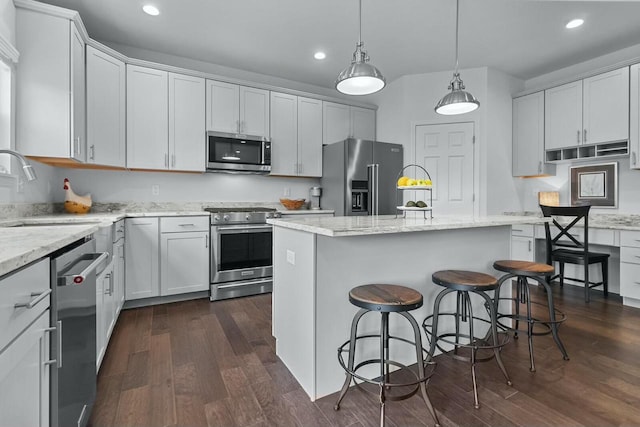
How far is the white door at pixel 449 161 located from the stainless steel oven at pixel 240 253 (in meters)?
2.31

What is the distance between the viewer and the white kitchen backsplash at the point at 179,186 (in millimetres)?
3375

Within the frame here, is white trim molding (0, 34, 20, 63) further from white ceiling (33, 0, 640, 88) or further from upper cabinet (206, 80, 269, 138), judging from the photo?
upper cabinet (206, 80, 269, 138)

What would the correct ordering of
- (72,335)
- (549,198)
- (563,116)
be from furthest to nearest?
1. (549,198)
2. (563,116)
3. (72,335)

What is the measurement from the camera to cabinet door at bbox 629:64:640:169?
3.25 m

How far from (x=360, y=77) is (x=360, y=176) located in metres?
2.33

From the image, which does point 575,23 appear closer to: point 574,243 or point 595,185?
point 595,185

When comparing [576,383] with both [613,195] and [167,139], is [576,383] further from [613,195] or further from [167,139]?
[167,139]

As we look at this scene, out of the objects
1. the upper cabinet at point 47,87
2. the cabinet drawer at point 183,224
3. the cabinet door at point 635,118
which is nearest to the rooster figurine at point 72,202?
the upper cabinet at point 47,87

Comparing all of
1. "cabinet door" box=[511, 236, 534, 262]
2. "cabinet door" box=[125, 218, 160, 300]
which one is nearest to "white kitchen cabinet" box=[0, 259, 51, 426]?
"cabinet door" box=[125, 218, 160, 300]

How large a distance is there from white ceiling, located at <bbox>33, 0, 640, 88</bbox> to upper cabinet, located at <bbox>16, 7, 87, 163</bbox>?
20.5 inches

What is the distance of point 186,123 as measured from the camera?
3553 millimetres

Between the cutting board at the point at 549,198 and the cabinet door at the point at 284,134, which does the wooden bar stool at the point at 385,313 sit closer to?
the cabinet door at the point at 284,134

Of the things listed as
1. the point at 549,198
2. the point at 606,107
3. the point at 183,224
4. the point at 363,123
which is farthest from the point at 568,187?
the point at 183,224

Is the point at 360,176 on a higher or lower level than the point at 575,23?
lower
